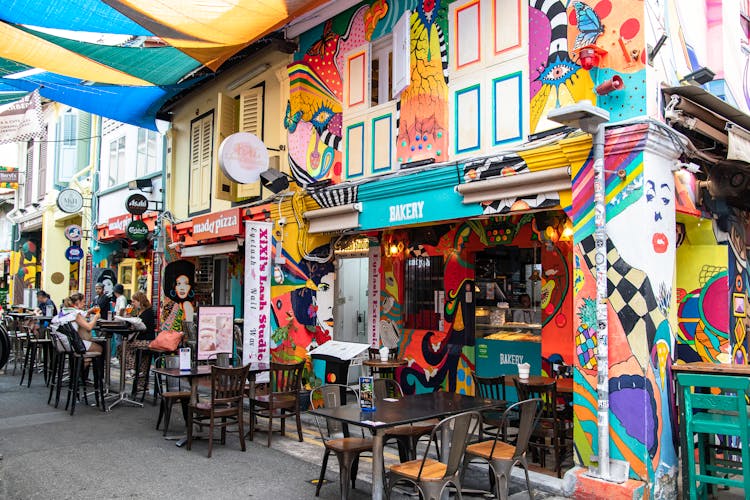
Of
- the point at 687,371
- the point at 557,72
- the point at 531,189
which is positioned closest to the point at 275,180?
the point at 531,189

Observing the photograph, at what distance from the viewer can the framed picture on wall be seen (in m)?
9.05

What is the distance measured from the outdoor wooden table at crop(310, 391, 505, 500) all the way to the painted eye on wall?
3.48m

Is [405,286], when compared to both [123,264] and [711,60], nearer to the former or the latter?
[711,60]

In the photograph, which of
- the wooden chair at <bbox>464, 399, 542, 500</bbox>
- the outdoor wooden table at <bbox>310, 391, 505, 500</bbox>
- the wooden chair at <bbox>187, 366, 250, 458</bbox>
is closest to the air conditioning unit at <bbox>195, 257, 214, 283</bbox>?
the wooden chair at <bbox>187, 366, 250, 458</bbox>

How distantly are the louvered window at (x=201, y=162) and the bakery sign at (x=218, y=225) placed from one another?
660 mm

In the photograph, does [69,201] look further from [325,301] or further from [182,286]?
[325,301]

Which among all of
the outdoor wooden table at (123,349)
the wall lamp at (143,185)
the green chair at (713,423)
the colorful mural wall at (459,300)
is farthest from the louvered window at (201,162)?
the green chair at (713,423)

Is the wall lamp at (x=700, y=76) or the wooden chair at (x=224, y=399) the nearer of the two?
the wall lamp at (x=700, y=76)

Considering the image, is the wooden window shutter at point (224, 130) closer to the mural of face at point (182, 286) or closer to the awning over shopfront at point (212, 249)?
the awning over shopfront at point (212, 249)

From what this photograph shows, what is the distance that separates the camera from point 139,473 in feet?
21.2

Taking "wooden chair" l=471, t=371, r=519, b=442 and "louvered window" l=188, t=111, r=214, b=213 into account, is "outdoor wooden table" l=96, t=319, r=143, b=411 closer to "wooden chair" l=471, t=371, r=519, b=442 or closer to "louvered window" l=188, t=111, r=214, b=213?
"louvered window" l=188, t=111, r=214, b=213

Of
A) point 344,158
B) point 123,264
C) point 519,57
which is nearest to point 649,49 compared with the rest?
point 519,57

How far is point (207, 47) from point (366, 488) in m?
6.69

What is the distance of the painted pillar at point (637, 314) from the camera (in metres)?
5.54
